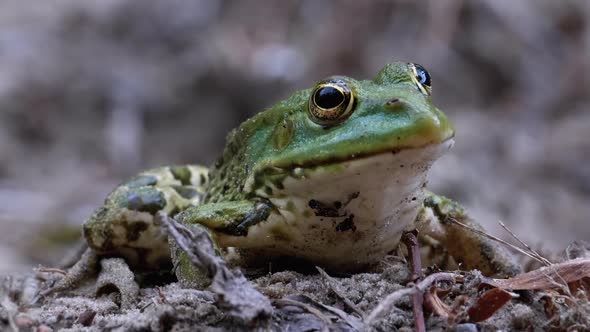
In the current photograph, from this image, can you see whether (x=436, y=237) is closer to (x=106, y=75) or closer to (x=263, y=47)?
(x=263, y=47)

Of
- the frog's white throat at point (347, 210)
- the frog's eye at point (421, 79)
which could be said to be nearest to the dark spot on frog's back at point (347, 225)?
the frog's white throat at point (347, 210)

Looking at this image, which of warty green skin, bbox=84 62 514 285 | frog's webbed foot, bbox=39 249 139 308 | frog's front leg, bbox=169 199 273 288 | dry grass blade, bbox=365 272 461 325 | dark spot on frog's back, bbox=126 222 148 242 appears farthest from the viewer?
dark spot on frog's back, bbox=126 222 148 242

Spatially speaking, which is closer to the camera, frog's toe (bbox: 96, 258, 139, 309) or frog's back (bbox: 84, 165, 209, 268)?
frog's toe (bbox: 96, 258, 139, 309)

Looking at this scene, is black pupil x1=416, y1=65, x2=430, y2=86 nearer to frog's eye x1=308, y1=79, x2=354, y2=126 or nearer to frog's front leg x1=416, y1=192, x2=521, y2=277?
frog's eye x1=308, y1=79, x2=354, y2=126

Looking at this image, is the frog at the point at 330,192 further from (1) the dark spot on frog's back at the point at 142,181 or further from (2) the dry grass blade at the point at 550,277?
(2) the dry grass blade at the point at 550,277

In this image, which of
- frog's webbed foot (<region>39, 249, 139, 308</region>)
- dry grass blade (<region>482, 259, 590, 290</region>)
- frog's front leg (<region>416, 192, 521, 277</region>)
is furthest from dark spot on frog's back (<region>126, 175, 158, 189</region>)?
dry grass blade (<region>482, 259, 590, 290</region>)

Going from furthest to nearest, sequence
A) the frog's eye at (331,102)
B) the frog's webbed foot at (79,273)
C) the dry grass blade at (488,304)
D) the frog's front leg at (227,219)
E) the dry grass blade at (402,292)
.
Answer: the frog's webbed foot at (79,273) → the frog's front leg at (227,219) → the frog's eye at (331,102) → the dry grass blade at (488,304) → the dry grass blade at (402,292)

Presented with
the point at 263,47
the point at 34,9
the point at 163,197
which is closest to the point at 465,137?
the point at 263,47
